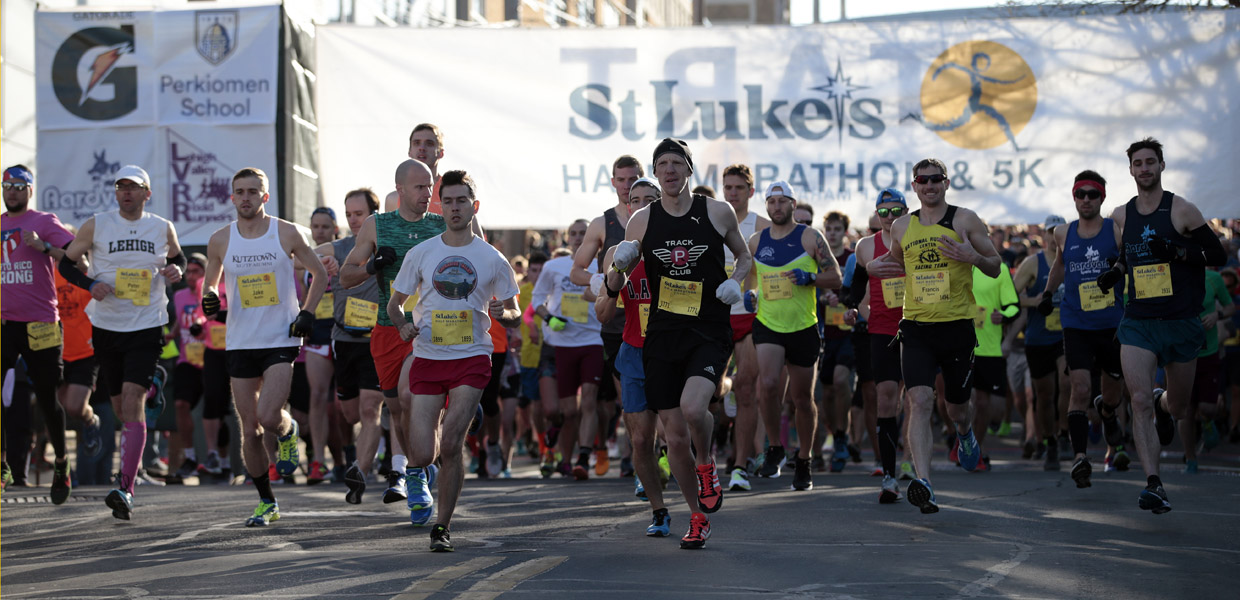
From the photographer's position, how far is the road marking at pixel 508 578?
5.96 m

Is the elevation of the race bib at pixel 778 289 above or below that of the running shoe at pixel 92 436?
above

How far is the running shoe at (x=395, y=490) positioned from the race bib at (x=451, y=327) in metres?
1.89

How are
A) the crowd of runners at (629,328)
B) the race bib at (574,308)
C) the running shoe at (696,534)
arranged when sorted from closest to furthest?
the running shoe at (696,534), the crowd of runners at (629,328), the race bib at (574,308)

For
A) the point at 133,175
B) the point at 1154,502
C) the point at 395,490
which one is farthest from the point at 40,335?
the point at 1154,502

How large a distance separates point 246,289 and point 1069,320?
19.7ft

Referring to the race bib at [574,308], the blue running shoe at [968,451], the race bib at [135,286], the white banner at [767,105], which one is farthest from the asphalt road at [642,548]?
the white banner at [767,105]

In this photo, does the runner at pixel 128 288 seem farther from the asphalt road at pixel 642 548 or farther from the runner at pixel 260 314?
the runner at pixel 260 314

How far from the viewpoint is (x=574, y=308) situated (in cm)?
1317

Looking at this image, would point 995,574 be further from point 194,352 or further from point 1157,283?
point 194,352

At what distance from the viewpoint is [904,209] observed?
11383 millimetres

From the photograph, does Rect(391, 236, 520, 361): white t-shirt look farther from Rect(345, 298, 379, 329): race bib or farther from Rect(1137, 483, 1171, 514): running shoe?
Rect(1137, 483, 1171, 514): running shoe

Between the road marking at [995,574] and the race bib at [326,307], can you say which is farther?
the race bib at [326,307]

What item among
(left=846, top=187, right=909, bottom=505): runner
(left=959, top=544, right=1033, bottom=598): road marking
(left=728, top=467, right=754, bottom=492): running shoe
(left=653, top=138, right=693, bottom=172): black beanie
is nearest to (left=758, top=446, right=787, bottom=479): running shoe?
(left=728, top=467, right=754, bottom=492): running shoe

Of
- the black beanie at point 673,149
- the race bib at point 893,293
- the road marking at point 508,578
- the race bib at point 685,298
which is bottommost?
the road marking at point 508,578
